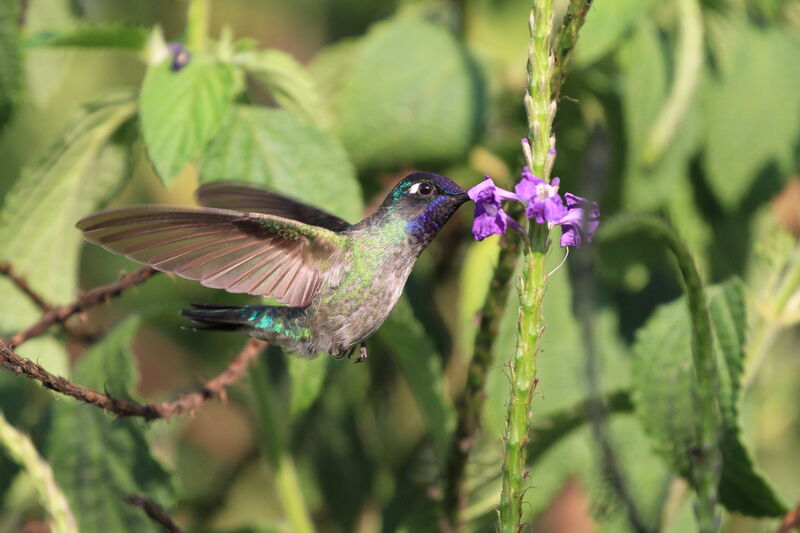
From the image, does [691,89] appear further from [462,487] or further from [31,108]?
[31,108]

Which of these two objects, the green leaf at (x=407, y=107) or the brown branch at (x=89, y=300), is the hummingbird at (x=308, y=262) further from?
the green leaf at (x=407, y=107)

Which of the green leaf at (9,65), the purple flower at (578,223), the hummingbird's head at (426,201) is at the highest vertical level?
the green leaf at (9,65)

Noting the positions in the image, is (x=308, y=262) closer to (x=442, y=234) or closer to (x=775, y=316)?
(x=775, y=316)

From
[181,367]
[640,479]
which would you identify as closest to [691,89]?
[640,479]

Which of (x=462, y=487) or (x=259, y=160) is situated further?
(x=259, y=160)

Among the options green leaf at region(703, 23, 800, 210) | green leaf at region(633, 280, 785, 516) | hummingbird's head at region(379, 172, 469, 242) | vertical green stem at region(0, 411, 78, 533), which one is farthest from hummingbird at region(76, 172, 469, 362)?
green leaf at region(703, 23, 800, 210)

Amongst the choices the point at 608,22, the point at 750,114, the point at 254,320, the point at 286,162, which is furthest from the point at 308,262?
the point at 750,114

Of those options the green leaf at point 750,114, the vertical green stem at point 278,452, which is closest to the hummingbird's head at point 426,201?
the vertical green stem at point 278,452
